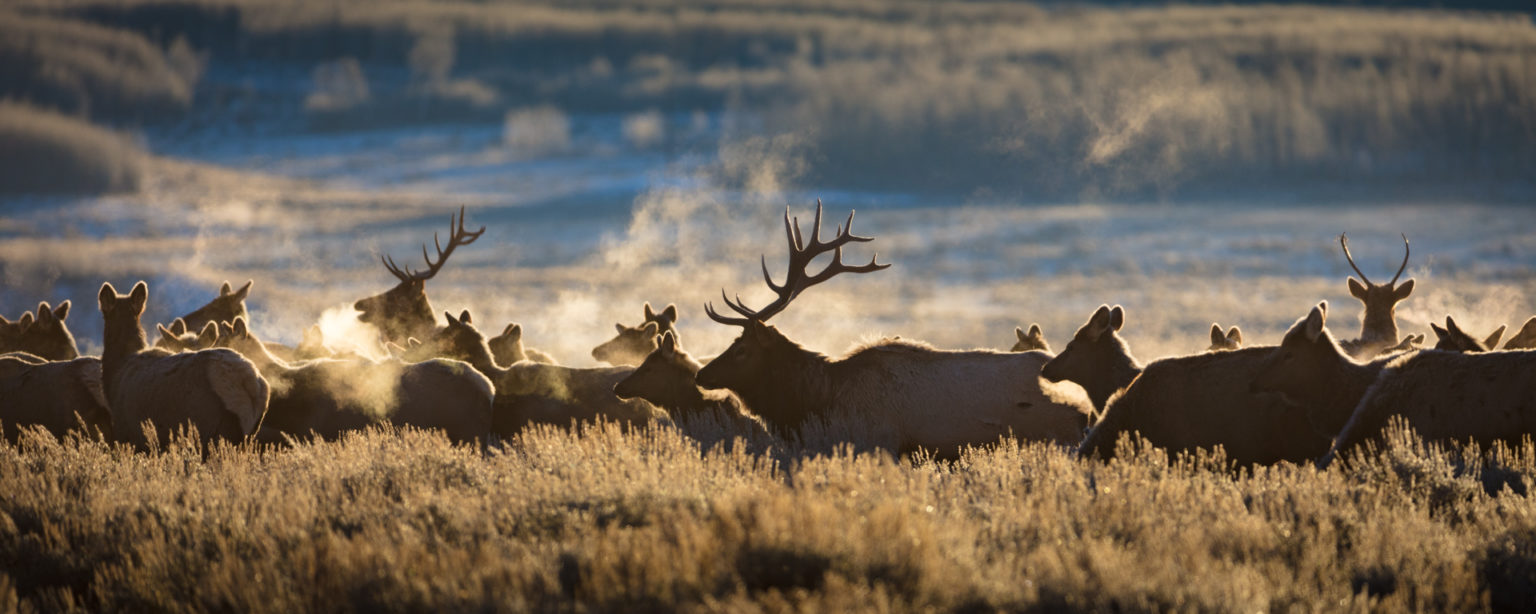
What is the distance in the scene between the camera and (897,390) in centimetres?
1319

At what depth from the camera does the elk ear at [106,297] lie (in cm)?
1398

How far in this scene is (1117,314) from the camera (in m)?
13.1

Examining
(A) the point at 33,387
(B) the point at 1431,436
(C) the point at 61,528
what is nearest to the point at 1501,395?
(B) the point at 1431,436

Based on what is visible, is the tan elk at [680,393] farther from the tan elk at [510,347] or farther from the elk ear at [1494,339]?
the elk ear at [1494,339]

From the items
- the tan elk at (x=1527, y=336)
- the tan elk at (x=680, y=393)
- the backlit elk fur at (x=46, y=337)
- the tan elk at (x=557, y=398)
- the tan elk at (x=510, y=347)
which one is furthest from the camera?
the backlit elk fur at (x=46, y=337)

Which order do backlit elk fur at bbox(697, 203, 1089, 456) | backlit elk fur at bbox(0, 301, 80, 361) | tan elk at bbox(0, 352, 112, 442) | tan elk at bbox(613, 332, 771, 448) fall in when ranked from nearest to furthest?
1. backlit elk fur at bbox(697, 203, 1089, 456)
2. tan elk at bbox(613, 332, 771, 448)
3. tan elk at bbox(0, 352, 112, 442)
4. backlit elk fur at bbox(0, 301, 80, 361)

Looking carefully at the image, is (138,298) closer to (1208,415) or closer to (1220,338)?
(1208,415)

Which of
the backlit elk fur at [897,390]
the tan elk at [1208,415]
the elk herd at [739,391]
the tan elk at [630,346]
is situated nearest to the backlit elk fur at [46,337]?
the elk herd at [739,391]

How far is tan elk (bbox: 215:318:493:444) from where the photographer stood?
13.5m

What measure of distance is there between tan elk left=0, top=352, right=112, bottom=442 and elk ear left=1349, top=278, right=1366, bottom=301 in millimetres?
15271

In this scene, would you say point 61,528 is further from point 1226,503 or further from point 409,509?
point 1226,503

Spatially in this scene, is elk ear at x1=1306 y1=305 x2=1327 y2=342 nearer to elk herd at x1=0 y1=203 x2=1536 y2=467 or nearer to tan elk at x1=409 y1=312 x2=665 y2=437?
elk herd at x1=0 y1=203 x2=1536 y2=467

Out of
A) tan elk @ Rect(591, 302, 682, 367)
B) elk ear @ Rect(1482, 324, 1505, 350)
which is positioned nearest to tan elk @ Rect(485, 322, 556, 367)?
tan elk @ Rect(591, 302, 682, 367)

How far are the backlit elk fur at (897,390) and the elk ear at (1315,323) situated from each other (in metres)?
2.93
